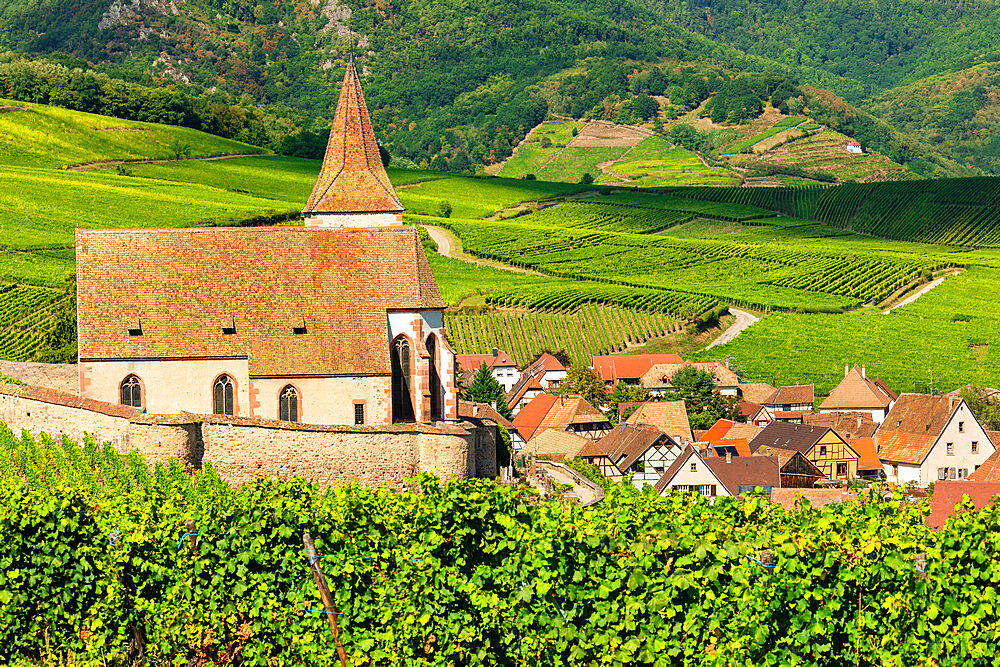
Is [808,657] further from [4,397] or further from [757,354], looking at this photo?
[757,354]

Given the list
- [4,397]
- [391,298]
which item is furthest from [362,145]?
[4,397]

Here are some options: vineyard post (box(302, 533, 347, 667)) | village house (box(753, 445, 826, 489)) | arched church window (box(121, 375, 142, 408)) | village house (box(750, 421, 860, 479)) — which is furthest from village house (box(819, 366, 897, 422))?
vineyard post (box(302, 533, 347, 667))

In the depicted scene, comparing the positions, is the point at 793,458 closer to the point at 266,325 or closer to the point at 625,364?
the point at 266,325

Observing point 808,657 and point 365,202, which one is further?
point 365,202

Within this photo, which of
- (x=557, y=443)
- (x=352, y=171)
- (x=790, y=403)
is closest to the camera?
(x=352, y=171)

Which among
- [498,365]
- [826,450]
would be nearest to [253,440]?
[826,450]

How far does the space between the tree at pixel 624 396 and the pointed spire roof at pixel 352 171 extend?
102ft

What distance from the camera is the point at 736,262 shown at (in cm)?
12762

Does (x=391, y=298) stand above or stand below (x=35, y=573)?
above

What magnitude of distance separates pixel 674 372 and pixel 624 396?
436 centimetres

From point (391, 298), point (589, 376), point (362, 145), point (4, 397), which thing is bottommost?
point (589, 376)

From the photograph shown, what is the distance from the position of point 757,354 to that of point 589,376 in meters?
15.6

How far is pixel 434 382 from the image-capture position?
42344 millimetres

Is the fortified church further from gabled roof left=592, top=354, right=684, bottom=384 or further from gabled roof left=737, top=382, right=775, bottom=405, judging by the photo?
gabled roof left=592, top=354, right=684, bottom=384
